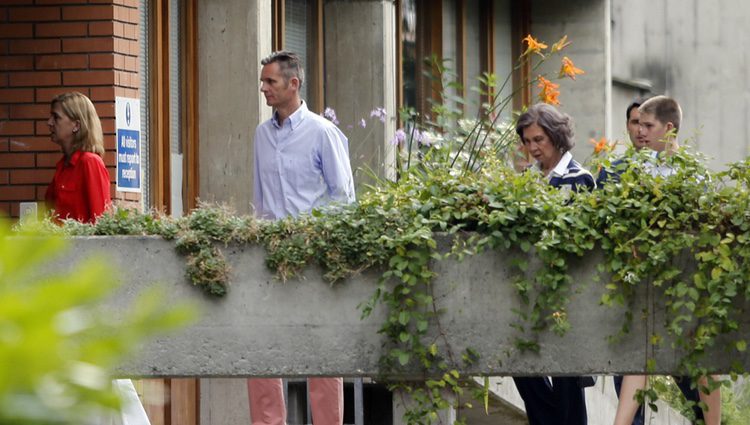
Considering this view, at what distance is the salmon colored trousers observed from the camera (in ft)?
22.2

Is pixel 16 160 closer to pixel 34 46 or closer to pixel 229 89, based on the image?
pixel 34 46

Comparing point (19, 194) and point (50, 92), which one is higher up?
point (50, 92)

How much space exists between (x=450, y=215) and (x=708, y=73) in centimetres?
1824

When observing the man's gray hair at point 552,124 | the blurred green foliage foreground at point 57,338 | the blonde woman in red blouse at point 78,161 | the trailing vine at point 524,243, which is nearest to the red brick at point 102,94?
the blonde woman in red blouse at point 78,161

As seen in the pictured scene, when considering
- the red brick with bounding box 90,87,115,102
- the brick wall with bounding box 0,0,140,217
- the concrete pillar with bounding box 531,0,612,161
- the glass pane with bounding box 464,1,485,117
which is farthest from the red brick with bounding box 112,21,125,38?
the concrete pillar with bounding box 531,0,612,161

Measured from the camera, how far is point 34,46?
8.19 meters

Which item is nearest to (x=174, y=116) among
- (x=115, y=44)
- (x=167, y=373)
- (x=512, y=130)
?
(x=115, y=44)

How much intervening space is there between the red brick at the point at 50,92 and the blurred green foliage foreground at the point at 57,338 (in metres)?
7.79

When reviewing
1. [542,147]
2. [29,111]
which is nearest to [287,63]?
[542,147]

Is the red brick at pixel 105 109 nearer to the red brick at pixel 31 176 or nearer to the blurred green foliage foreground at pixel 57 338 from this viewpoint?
the red brick at pixel 31 176

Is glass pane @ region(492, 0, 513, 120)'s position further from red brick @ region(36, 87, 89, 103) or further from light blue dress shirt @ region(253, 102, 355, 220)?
light blue dress shirt @ region(253, 102, 355, 220)

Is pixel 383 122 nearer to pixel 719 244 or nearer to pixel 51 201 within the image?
pixel 51 201

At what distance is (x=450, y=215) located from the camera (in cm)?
512

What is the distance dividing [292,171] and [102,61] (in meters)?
1.75
